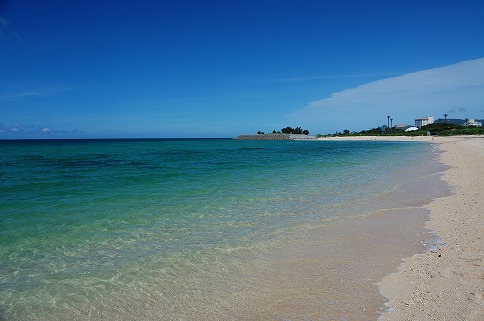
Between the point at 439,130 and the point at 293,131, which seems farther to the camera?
the point at 293,131

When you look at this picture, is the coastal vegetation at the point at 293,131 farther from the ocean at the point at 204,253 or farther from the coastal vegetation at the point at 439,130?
the ocean at the point at 204,253

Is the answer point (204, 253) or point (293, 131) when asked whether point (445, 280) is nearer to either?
point (204, 253)

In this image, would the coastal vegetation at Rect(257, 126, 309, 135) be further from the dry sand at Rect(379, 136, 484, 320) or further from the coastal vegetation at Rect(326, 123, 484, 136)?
the dry sand at Rect(379, 136, 484, 320)

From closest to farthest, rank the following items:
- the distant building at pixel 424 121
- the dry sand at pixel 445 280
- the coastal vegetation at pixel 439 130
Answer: the dry sand at pixel 445 280
the coastal vegetation at pixel 439 130
the distant building at pixel 424 121

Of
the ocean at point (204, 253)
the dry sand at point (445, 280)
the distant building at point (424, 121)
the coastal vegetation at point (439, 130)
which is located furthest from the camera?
the distant building at point (424, 121)

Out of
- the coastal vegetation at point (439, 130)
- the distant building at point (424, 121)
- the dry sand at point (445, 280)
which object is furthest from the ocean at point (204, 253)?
the distant building at point (424, 121)

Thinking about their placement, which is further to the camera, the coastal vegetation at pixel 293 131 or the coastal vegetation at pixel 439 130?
the coastal vegetation at pixel 293 131

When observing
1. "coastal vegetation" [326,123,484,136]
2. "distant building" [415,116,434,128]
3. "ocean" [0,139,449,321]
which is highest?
"distant building" [415,116,434,128]

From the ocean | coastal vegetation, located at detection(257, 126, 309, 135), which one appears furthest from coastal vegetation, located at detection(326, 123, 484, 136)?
the ocean

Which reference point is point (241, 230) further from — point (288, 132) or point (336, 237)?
point (288, 132)

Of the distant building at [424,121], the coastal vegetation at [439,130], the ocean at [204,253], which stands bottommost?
the ocean at [204,253]

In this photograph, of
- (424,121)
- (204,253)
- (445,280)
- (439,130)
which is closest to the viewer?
(445,280)

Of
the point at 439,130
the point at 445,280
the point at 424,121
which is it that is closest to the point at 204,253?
the point at 445,280

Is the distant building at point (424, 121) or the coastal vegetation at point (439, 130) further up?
the distant building at point (424, 121)
